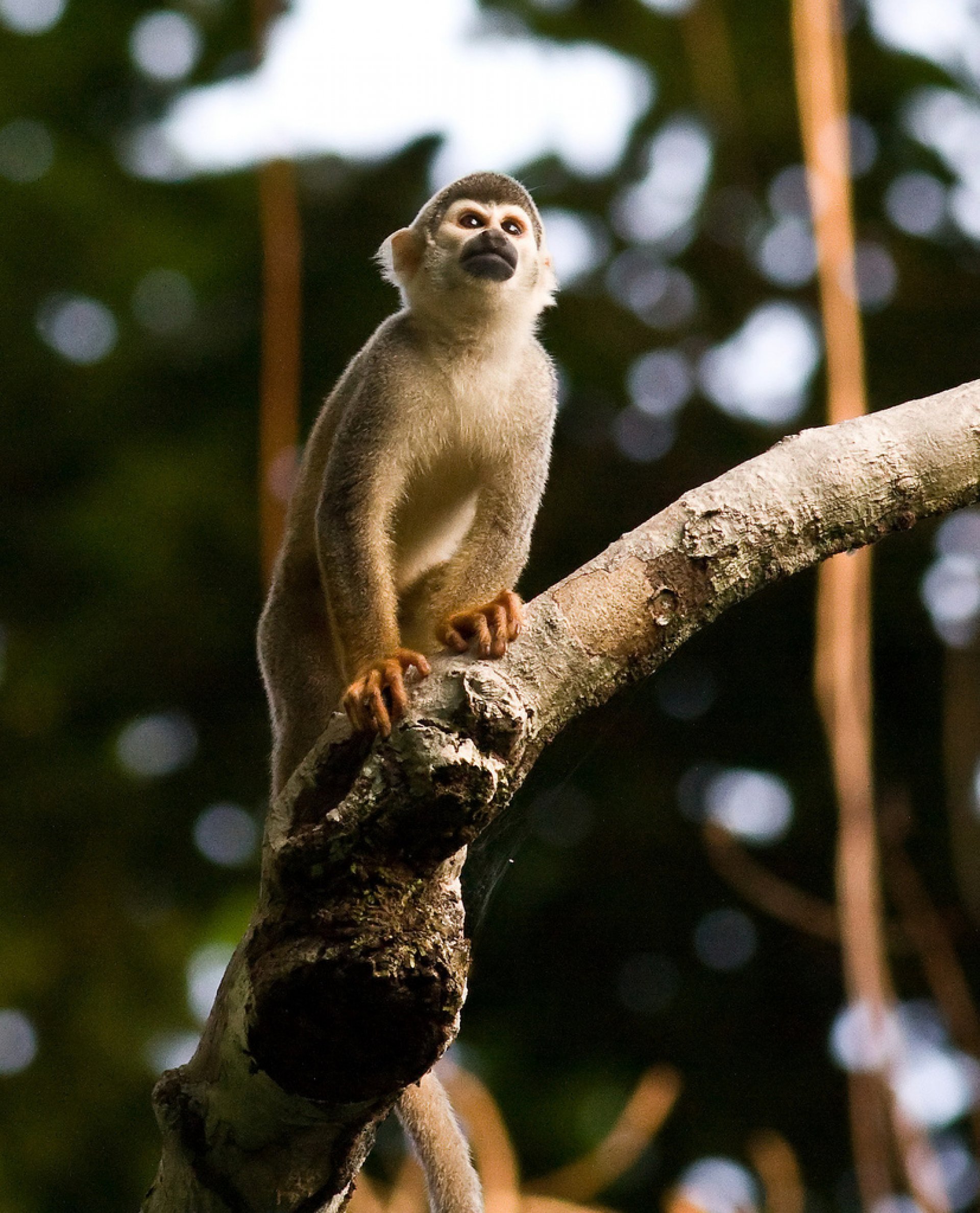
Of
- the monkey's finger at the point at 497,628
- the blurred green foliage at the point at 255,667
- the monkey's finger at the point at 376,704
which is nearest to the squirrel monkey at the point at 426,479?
the monkey's finger at the point at 497,628

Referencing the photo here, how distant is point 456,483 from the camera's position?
3803mm

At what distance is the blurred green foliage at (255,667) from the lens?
6.07 meters

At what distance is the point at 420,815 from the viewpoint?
2.03 m

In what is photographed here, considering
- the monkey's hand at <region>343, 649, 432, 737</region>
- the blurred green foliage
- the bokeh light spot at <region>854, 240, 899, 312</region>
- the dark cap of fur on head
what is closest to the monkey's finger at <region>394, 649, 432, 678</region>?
the monkey's hand at <region>343, 649, 432, 737</region>

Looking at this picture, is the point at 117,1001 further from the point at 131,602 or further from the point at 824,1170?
the point at 824,1170

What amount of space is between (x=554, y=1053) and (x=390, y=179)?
398cm

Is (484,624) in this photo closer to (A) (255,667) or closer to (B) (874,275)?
(A) (255,667)

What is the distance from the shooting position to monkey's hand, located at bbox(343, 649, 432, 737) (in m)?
2.32

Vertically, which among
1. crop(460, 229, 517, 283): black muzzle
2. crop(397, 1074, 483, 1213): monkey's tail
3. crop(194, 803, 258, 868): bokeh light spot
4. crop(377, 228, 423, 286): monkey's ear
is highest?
crop(377, 228, 423, 286): monkey's ear

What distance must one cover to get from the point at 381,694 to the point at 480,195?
2060mm

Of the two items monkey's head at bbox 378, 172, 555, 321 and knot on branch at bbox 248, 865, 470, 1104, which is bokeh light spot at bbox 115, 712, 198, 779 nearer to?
monkey's head at bbox 378, 172, 555, 321

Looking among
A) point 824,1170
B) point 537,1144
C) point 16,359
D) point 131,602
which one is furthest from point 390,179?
point 824,1170

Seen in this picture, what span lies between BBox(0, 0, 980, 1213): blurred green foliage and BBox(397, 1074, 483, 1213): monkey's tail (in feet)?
8.54

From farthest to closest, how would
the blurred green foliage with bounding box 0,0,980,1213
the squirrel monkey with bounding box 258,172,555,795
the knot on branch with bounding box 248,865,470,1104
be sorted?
the blurred green foliage with bounding box 0,0,980,1213, the squirrel monkey with bounding box 258,172,555,795, the knot on branch with bounding box 248,865,470,1104
